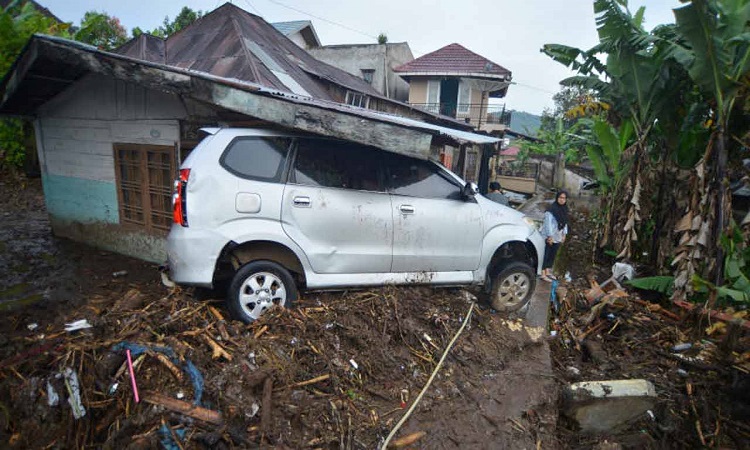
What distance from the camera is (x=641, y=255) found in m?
7.89

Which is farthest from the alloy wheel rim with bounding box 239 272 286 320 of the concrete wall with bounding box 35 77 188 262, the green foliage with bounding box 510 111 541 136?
the green foliage with bounding box 510 111 541 136

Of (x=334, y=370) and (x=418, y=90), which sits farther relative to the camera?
(x=418, y=90)

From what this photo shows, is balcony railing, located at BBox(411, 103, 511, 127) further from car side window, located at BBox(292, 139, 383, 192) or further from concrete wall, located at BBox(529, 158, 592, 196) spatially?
car side window, located at BBox(292, 139, 383, 192)

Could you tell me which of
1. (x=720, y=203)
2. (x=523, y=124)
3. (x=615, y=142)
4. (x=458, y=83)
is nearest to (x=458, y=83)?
(x=458, y=83)

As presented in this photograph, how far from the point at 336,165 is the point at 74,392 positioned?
2814 mm

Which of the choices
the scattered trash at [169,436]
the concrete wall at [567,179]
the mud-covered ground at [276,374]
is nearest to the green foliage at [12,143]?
the mud-covered ground at [276,374]

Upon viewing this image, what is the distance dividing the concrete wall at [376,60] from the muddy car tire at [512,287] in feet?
69.4

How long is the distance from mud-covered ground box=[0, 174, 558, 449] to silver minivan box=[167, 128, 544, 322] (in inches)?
11.7

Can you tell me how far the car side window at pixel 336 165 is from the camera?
158 inches

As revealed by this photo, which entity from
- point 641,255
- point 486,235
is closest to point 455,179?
point 486,235

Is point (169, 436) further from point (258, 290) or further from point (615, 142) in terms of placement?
point (615, 142)

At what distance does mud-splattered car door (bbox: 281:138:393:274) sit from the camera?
3893 mm

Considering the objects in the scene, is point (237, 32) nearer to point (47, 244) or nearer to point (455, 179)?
point (47, 244)

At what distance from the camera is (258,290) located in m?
3.78
